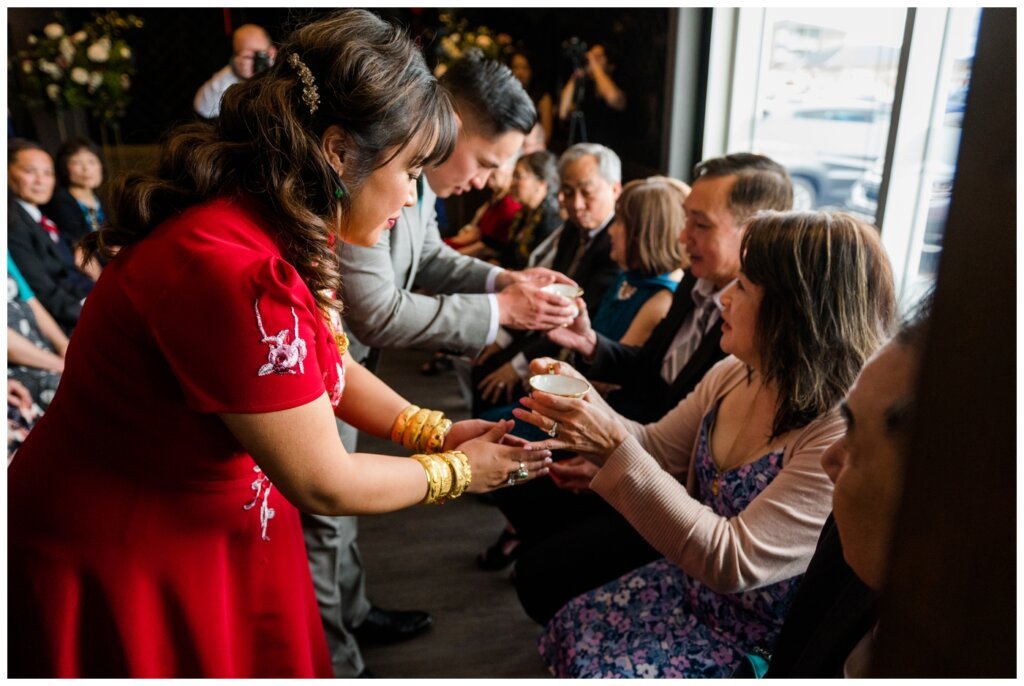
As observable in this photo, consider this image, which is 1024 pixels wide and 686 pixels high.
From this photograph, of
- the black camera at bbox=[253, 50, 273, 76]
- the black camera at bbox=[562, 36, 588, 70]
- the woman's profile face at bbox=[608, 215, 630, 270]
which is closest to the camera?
the woman's profile face at bbox=[608, 215, 630, 270]

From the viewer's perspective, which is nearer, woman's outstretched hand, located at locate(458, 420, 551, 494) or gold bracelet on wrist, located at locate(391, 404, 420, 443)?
woman's outstretched hand, located at locate(458, 420, 551, 494)

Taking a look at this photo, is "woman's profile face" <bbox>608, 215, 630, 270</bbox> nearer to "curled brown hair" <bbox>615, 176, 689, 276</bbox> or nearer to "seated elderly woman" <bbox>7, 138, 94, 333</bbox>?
"curled brown hair" <bbox>615, 176, 689, 276</bbox>

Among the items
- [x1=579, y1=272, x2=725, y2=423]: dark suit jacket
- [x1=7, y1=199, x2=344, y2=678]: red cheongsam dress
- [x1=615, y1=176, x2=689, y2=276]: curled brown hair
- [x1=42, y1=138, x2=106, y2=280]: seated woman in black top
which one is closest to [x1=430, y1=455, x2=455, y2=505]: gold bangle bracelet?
[x1=7, y1=199, x2=344, y2=678]: red cheongsam dress

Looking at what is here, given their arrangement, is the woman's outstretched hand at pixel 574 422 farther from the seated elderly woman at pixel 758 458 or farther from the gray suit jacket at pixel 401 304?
the gray suit jacket at pixel 401 304

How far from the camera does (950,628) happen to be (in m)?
0.33

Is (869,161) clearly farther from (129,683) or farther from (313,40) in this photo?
(129,683)

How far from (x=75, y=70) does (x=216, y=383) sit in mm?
5787

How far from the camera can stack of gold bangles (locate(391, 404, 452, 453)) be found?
57.9 inches

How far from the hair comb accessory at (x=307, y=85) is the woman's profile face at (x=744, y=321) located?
35.1 inches

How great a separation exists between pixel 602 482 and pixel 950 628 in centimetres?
106

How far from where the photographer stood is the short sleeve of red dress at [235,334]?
88 cm

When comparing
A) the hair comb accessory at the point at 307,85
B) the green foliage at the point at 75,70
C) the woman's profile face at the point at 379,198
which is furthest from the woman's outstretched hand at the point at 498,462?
the green foliage at the point at 75,70

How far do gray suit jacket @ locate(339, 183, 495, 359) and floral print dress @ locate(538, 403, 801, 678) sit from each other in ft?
2.24

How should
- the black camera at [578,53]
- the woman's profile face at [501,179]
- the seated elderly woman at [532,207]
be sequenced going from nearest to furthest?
the seated elderly woman at [532,207], the woman's profile face at [501,179], the black camera at [578,53]
